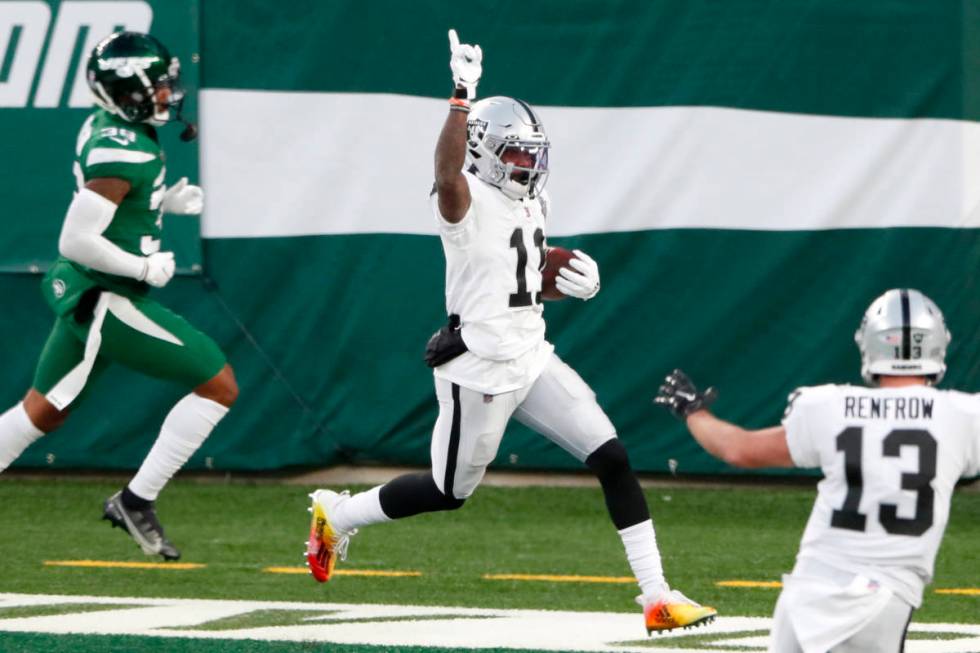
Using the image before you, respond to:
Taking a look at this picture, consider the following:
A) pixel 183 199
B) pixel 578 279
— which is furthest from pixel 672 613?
pixel 183 199

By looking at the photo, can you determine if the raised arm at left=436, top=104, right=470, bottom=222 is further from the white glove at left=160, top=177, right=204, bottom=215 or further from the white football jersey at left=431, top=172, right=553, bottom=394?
the white glove at left=160, top=177, right=204, bottom=215

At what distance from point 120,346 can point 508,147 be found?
1.73 meters

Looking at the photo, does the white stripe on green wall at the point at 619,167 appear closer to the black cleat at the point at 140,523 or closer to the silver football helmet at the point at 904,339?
the black cleat at the point at 140,523

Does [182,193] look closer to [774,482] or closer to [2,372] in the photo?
[2,372]

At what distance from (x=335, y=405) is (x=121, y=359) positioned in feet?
7.96

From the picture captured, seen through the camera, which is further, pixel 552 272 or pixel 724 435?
pixel 552 272

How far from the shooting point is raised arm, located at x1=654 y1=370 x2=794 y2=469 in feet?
13.4

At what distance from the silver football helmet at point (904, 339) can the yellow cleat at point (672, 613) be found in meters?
1.56

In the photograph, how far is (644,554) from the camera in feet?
18.5

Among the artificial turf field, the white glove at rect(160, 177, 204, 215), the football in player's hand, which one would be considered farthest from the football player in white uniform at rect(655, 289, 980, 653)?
the white glove at rect(160, 177, 204, 215)

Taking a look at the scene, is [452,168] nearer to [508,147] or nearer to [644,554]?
[508,147]

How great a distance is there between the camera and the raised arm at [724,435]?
13.4ft

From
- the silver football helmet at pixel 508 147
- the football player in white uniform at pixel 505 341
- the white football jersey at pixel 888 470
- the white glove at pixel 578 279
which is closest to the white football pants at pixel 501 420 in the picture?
the football player in white uniform at pixel 505 341

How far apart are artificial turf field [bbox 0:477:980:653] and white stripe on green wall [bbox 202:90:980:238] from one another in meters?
1.22
